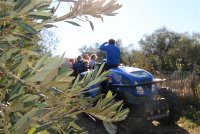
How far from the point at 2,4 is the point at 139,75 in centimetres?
728

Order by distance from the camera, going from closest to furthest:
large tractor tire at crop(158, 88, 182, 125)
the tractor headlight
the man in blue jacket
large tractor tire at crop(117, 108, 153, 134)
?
1. large tractor tire at crop(117, 108, 153, 134)
2. the tractor headlight
3. the man in blue jacket
4. large tractor tire at crop(158, 88, 182, 125)

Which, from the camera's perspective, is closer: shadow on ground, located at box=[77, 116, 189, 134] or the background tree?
the background tree

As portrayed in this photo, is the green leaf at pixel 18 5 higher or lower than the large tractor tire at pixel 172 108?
higher

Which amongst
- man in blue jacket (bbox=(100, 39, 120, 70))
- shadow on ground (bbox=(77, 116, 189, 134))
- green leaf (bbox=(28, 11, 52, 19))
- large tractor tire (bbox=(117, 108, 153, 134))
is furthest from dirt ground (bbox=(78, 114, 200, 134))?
green leaf (bbox=(28, 11, 52, 19))

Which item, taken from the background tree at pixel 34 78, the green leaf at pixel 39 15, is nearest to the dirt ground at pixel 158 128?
the background tree at pixel 34 78

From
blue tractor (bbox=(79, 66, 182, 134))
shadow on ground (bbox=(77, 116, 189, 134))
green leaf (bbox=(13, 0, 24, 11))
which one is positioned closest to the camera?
green leaf (bbox=(13, 0, 24, 11))

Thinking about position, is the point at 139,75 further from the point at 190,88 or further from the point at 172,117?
the point at 190,88

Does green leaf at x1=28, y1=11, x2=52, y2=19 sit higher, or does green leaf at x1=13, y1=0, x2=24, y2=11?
green leaf at x1=13, y1=0, x2=24, y2=11

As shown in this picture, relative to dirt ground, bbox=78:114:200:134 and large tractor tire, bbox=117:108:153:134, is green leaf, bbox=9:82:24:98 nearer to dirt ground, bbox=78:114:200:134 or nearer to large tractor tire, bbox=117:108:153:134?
large tractor tire, bbox=117:108:153:134

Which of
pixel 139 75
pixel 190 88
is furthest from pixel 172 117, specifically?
pixel 190 88

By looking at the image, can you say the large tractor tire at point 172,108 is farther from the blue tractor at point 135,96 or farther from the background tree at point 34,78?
the background tree at point 34,78

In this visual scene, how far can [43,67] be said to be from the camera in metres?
0.66

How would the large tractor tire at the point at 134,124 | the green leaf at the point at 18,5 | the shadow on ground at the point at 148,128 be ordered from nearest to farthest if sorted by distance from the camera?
the green leaf at the point at 18,5 < the large tractor tire at the point at 134,124 < the shadow on ground at the point at 148,128

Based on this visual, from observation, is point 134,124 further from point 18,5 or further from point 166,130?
point 18,5
